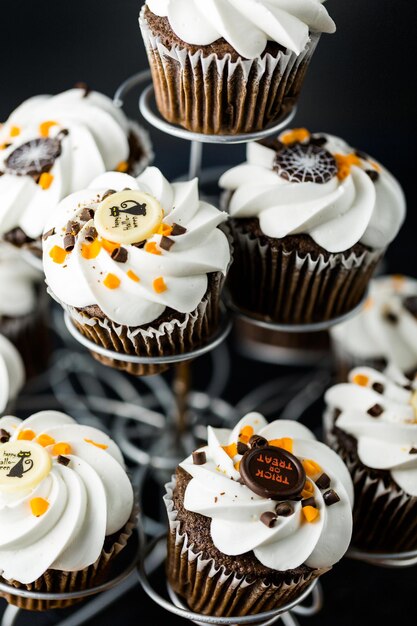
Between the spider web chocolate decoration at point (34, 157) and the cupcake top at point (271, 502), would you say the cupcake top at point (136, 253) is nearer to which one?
the spider web chocolate decoration at point (34, 157)

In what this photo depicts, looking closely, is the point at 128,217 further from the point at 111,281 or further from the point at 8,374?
the point at 8,374

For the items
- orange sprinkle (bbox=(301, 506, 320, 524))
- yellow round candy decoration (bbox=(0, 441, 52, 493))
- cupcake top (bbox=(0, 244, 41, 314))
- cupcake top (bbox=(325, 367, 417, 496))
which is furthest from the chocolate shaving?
cupcake top (bbox=(0, 244, 41, 314))

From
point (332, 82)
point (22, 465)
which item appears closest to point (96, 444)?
point (22, 465)

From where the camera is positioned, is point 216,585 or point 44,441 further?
point 44,441

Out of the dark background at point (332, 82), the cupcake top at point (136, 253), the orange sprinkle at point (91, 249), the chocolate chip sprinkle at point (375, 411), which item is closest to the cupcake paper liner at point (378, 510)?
the chocolate chip sprinkle at point (375, 411)

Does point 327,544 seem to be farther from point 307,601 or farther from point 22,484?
point 307,601

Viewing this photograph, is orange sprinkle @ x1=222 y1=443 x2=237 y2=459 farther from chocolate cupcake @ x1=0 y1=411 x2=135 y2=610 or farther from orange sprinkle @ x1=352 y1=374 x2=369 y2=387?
orange sprinkle @ x1=352 y1=374 x2=369 y2=387
